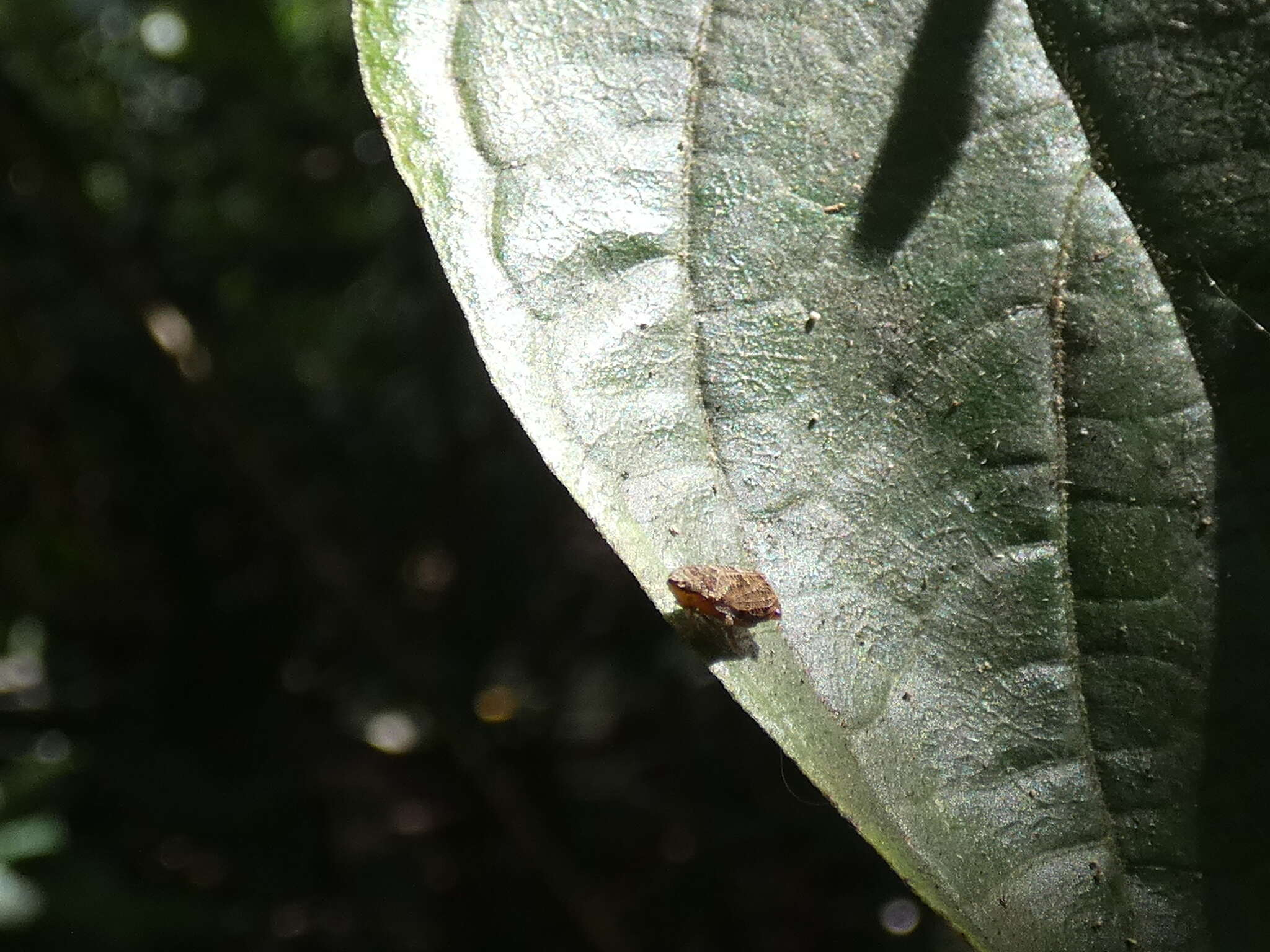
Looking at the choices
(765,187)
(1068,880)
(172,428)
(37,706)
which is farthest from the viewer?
(172,428)

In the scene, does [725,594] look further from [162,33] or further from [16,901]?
[162,33]

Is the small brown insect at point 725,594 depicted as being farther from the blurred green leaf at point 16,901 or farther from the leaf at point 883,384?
the blurred green leaf at point 16,901

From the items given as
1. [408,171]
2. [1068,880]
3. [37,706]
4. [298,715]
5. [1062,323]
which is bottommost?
[298,715]

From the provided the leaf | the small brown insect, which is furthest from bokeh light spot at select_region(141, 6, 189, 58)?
the small brown insect

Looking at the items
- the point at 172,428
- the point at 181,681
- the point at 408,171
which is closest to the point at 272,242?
the point at 172,428

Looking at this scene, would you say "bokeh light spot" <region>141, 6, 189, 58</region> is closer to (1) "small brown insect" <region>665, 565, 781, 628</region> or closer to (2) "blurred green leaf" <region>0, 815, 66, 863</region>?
(2) "blurred green leaf" <region>0, 815, 66, 863</region>

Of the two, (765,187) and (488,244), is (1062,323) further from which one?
(488,244)
